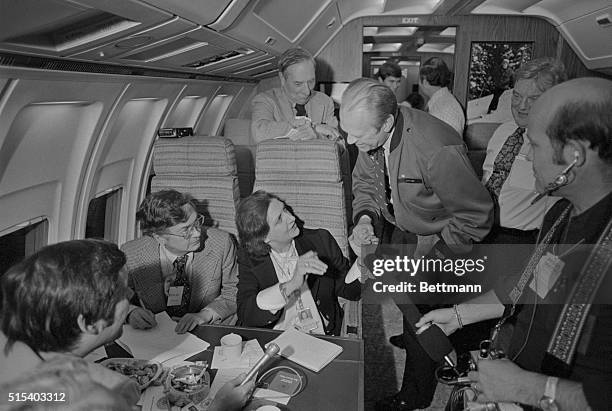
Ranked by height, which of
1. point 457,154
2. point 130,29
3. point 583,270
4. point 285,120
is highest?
point 130,29

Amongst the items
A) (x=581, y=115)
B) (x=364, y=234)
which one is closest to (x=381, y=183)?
(x=364, y=234)

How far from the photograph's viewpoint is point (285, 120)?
358 centimetres

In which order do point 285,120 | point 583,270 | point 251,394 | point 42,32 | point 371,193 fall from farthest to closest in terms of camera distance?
point 285,120 < point 371,193 < point 42,32 < point 251,394 < point 583,270

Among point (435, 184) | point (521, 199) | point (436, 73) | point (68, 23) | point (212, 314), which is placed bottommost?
point (212, 314)

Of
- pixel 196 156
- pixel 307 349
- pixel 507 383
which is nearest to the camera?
pixel 507 383

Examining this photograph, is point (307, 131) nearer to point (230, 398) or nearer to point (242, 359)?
point (242, 359)

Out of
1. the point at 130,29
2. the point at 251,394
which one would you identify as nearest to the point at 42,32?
the point at 130,29

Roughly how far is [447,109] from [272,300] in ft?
8.60

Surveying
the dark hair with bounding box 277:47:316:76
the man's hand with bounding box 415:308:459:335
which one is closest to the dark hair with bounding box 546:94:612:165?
the man's hand with bounding box 415:308:459:335

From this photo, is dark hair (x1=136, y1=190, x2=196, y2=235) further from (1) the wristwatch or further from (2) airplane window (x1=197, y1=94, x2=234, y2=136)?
(2) airplane window (x1=197, y1=94, x2=234, y2=136)

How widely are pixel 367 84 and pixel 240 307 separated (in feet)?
4.03

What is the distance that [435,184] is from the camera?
2021mm

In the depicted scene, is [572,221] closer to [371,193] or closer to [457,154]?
[457,154]

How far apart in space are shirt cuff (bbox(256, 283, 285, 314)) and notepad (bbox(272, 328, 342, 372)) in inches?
9.5
